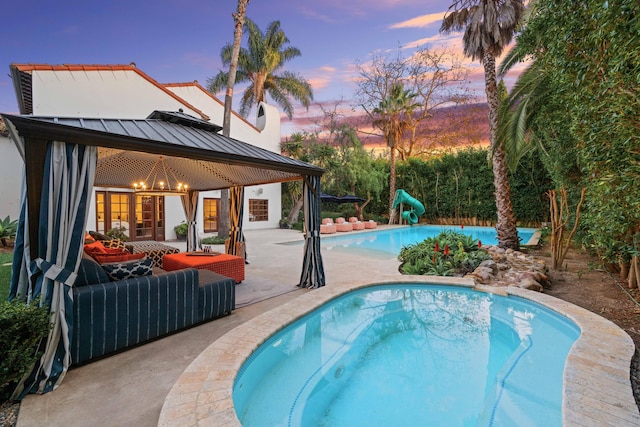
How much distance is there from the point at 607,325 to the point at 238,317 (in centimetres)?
475

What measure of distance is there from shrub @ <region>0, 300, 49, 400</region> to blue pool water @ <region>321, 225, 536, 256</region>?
887 cm

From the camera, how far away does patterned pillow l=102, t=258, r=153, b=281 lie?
3352 millimetres

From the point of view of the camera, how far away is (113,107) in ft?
36.1

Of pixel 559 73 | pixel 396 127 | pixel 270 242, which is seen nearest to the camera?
pixel 559 73

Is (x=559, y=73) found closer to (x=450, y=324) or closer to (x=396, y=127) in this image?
(x=450, y=324)

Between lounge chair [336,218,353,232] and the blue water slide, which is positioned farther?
the blue water slide

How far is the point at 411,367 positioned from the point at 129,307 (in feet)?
10.5

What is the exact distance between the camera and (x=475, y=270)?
20.9 feet

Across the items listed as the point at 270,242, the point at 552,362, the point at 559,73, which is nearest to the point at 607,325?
the point at 552,362

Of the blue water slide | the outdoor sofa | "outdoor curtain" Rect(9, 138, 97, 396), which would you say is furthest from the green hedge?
"outdoor curtain" Rect(9, 138, 97, 396)

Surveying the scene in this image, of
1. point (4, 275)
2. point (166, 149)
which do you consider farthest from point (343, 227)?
point (166, 149)

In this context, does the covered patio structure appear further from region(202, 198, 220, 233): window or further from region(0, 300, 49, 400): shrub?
region(202, 198, 220, 233): window

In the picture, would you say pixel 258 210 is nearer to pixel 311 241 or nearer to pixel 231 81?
pixel 231 81

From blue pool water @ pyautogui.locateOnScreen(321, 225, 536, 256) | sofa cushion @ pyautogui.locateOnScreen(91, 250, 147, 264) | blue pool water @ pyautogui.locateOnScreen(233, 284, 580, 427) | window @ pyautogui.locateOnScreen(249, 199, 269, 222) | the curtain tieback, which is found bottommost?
blue pool water @ pyautogui.locateOnScreen(233, 284, 580, 427)
